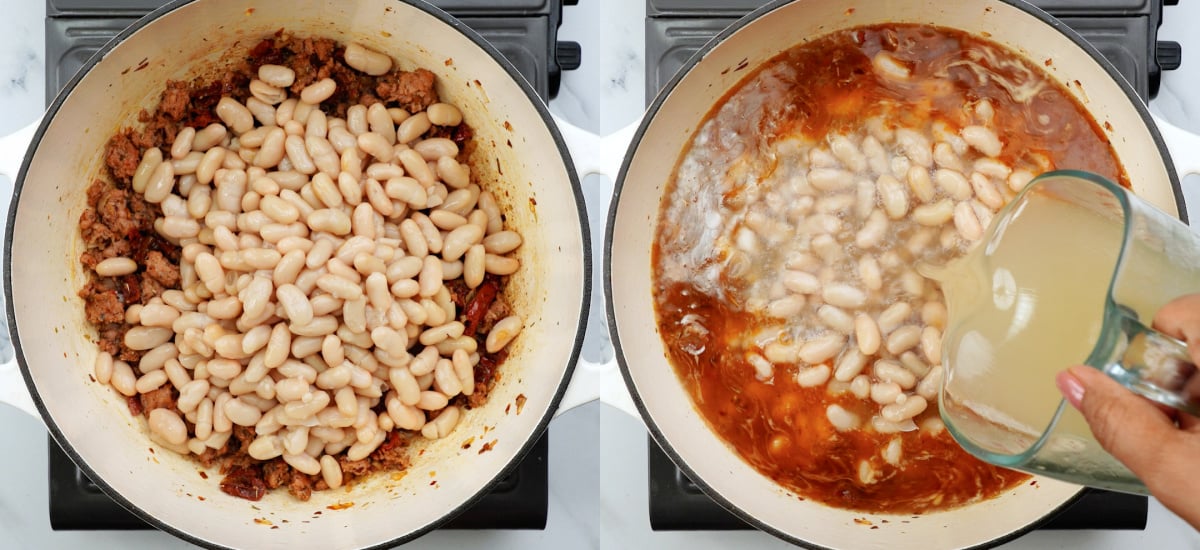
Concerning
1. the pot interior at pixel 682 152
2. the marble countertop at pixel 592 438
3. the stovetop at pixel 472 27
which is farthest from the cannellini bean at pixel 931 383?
the stovetop at pixel 472 27

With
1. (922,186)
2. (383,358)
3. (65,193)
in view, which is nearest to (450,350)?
(383,358)

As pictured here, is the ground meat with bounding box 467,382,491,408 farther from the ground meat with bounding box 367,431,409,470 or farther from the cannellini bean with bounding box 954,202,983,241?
the cannellini bean with bounding box 954,202,983,241

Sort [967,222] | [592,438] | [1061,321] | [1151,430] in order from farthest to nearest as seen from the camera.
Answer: [592,438], [967,222], [1061,321], [1151,430]

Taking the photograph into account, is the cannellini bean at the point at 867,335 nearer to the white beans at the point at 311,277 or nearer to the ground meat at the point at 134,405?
the white beans at the point at 311,277

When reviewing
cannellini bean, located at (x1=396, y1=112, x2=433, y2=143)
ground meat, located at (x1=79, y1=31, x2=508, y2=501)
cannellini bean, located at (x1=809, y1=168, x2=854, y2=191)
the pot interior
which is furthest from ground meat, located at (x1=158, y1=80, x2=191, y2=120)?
cannellini bean, located at (x1=809, y1=168, x2=854, y2=191)

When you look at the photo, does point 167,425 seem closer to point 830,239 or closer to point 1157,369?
point 830,239

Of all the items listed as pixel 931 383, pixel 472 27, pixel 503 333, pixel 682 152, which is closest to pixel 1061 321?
pixel 931 383
